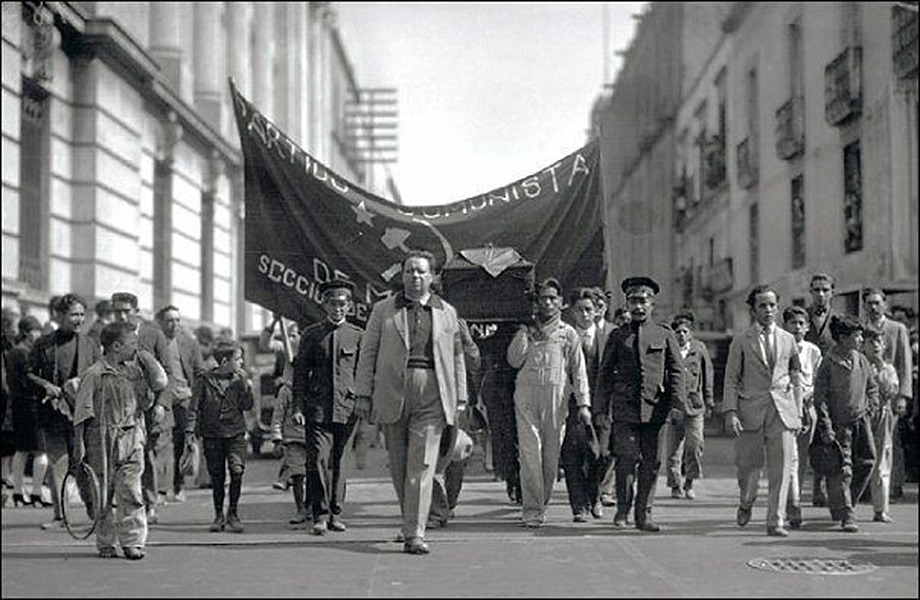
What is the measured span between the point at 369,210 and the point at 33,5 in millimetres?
7490

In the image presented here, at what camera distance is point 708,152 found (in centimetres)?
3684

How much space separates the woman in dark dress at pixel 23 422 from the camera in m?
11.2

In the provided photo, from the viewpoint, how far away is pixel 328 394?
9859 millimetres

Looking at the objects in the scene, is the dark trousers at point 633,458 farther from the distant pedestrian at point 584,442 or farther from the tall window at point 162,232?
the tall window at point 162,232

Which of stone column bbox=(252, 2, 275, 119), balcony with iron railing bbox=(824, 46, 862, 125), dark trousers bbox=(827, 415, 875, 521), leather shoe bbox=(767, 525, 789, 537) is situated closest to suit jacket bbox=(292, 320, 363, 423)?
leather shoe bbox=(767, 525, 789, 537)

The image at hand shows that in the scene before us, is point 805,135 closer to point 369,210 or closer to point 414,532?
point 369,210

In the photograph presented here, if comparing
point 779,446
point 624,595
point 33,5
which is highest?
point 33,5

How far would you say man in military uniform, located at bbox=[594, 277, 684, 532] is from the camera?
10094mm

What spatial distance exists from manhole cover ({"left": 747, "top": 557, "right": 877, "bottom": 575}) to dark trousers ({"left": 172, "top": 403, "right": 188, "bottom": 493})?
19.3 feet

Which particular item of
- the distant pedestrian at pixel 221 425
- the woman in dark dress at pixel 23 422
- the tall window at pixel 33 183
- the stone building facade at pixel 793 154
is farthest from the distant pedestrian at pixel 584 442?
the tall window at pixel 33 183

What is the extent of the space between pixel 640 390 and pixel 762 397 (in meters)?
0.90

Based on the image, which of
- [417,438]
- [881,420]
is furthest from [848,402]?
[417,438]

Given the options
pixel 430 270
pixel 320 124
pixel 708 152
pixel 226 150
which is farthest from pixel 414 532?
pixel 320 124

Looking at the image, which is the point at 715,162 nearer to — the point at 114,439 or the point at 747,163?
the point at 747,163
